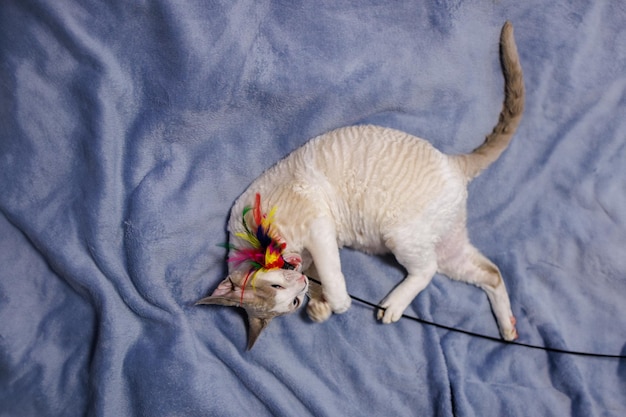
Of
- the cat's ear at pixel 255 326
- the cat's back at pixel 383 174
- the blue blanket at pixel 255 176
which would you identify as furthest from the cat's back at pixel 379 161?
the cat's ear at pixel 255 326

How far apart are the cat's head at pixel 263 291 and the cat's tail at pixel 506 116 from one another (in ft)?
1.73

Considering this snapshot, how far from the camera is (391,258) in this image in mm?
Answer: 1385

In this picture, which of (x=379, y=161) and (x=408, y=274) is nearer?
(x=379, y=161)

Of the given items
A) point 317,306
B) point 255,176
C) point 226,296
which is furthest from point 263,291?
point 255,176

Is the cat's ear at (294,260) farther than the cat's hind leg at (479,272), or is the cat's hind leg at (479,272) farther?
the cat's hind leg at (479,272)

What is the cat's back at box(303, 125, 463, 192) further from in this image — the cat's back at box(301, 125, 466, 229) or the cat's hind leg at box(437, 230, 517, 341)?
the cat's hind leg at box(437, 230, 517, 341)

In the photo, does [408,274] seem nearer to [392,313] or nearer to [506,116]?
[392,313]

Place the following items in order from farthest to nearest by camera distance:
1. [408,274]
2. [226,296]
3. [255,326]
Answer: [408,274] → [255,326] → [226,296]

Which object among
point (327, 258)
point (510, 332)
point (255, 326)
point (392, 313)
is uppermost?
point (327, 258)

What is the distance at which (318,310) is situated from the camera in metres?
1.27

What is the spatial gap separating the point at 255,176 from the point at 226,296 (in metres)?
0.36

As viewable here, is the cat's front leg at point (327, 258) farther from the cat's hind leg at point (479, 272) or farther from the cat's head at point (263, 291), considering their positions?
the cat's hind leg at point (479, 272)

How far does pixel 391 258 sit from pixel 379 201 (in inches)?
9.5

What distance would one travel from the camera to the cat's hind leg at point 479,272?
4.32 ft
